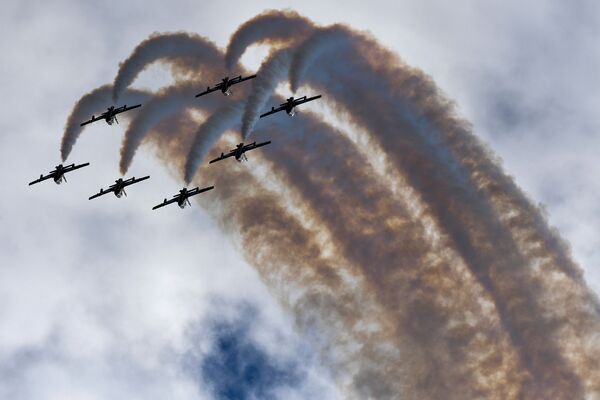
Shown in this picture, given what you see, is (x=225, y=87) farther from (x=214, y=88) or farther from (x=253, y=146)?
(x=253, y=146)

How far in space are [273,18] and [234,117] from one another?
794 centimetres

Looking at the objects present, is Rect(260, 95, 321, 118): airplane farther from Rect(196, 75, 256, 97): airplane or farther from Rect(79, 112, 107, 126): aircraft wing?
Rect(79, 112, 107, 126): aircraft wing

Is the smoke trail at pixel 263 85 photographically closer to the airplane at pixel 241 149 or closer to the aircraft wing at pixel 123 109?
the airplane at pixel 241 149

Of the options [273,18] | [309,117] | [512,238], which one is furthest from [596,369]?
[273,18]

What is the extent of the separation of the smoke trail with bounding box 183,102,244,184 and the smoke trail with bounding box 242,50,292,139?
2008mm

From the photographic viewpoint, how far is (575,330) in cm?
8494

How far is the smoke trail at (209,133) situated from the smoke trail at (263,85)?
6.59 ft

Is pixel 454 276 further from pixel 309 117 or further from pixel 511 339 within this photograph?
pixel 309 117

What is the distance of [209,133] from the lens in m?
84.2

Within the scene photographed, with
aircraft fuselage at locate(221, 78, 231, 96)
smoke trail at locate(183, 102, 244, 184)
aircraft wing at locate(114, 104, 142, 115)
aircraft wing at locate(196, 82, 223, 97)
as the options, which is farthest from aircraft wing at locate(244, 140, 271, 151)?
aircraft wing at locate(114, 104, 142, 115)

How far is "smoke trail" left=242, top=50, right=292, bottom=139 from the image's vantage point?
8262 cm

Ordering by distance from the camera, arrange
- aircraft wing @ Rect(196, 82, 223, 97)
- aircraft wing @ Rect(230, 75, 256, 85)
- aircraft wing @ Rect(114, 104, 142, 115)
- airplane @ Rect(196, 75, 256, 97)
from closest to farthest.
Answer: aircraft wing @ Rect(230, 75, 256, 85), airplane @ Rect(196, 75, 256, 97), aircraft wing @ Rect(196, 82, 223, 97), aircraft wing @ Rect(114, 104, 142, 115)

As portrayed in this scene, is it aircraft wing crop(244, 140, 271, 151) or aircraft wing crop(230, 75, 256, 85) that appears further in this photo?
aircraft wing crop(230, 75, 256, 85)

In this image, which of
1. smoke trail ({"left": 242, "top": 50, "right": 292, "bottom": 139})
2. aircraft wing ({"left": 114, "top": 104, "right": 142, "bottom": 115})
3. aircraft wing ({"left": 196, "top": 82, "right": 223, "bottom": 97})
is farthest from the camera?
aircraft wing ({"left": 114, "top": 104, "right": 142, "bottom": 115})
